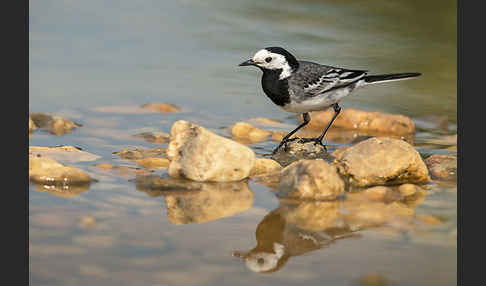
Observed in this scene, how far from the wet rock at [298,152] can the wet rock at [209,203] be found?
130 cm

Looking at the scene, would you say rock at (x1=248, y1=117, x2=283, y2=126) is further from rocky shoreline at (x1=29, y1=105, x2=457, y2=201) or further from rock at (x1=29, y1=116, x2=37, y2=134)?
rock at (x1=29, y1=116, x2=37, y2=134)

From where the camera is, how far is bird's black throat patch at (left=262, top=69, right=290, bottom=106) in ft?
22.4

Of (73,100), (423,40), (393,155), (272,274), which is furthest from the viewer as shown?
(423,40)

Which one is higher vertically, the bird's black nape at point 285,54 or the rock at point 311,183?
the bird's black nape at point 285,54

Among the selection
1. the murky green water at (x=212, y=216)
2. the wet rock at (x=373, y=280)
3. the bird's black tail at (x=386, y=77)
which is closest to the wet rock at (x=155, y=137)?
the murky green water at (x=212, y=216)

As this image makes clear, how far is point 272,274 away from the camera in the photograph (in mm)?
3537

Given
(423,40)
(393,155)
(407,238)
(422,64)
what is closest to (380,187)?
(393,155)

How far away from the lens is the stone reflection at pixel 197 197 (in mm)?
4523

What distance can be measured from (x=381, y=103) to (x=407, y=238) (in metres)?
4.97

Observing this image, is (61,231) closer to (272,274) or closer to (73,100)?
(272,274)

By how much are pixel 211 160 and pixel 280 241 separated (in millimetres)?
1358

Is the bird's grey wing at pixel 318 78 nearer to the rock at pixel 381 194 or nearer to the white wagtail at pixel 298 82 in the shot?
the white wagtail at pixel 298 82

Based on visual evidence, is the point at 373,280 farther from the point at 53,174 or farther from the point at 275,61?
the point at 275,61

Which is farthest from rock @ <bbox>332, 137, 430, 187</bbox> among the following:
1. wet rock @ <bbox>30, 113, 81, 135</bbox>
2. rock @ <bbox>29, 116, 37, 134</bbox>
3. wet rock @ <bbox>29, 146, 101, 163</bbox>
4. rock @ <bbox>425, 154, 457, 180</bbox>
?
rock @ <bbox>29, 116, 37, 134</bbox>
